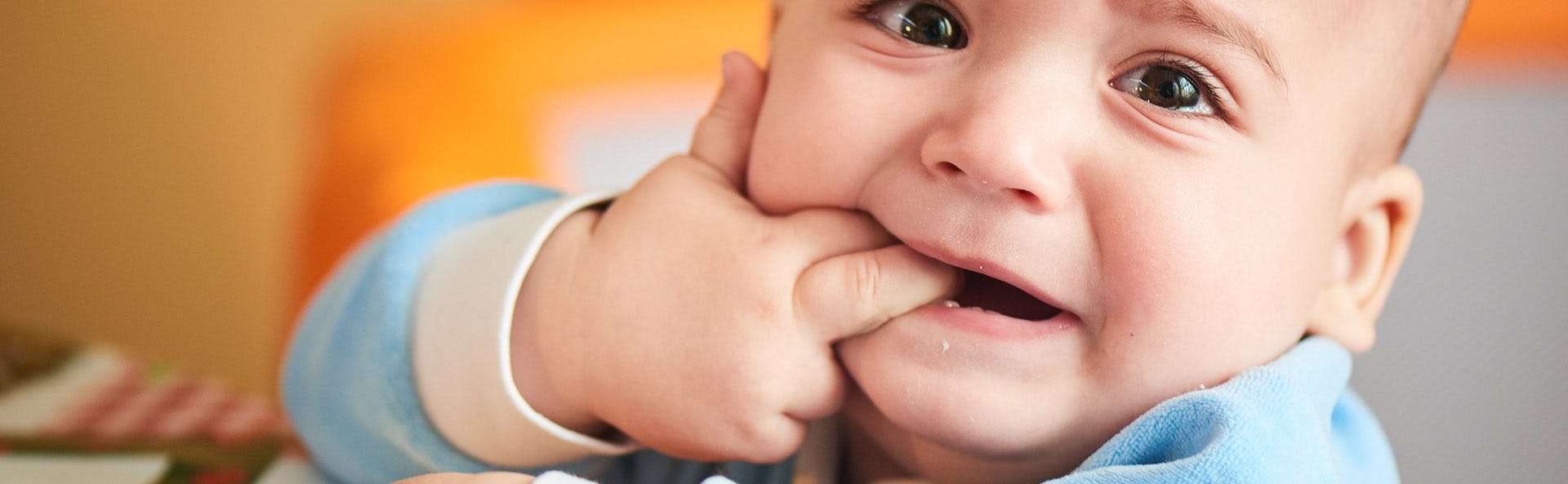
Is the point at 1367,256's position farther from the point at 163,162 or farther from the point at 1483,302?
the point at 163,162

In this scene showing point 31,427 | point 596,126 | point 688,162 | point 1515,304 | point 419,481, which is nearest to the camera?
point 419,481

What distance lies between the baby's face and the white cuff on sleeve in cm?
17

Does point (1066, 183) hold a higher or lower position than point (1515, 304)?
higher

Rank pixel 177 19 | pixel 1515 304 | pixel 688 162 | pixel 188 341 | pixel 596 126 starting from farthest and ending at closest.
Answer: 1. pixel 188 341
2. pixel 177 19
3. pixel 596 126
4. pixel 1515 304
5. pixel 688 162

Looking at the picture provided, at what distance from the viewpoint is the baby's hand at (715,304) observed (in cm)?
60

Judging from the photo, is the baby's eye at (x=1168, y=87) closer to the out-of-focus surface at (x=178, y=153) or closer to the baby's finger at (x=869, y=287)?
the baby's finger at (x=869, y=287)

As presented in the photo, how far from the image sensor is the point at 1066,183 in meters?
0.55

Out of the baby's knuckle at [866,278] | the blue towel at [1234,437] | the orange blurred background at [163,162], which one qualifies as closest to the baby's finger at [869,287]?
the baby's knuckle at [866,278]

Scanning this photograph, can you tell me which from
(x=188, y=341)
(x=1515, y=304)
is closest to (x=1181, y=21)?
(x=1515, y=304)

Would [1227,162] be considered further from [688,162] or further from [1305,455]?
[688,162]

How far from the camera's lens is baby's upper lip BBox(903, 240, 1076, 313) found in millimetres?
556

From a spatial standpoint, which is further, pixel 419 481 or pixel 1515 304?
pixel 1515 304

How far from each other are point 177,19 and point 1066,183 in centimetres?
186

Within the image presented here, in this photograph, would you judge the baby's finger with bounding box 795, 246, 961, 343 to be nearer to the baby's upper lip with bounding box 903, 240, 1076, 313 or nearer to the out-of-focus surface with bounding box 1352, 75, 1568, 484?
the baby's upper lip with bounding box 903, 240, 1076, 313
